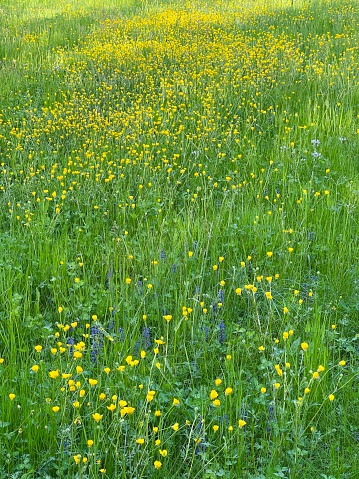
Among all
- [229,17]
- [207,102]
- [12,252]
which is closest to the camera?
[12,252]

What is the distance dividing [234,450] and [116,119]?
4.23 metres

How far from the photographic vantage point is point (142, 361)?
3.02 metres

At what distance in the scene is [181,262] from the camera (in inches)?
157

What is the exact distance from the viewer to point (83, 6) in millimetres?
13086

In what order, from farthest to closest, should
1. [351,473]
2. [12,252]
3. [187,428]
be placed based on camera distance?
[12,252], [187,428], [351,473]

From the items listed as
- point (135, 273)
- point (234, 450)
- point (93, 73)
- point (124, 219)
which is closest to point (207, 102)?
point (93, 73)

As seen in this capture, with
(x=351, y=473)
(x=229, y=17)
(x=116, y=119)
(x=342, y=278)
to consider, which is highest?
(x=229, y=17)

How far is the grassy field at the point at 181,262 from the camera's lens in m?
2.68

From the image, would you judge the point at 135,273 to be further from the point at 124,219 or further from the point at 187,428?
the point at 187,428

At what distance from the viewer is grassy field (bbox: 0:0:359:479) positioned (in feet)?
8.80

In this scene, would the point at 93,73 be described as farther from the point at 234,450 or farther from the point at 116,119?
the point at 234,450

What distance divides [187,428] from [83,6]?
12072 millimetres

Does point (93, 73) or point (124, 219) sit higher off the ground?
point (93, 73)

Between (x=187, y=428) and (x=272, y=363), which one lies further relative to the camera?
(x=272, y=363)
